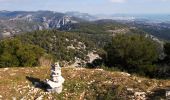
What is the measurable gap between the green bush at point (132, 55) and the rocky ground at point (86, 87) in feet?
103

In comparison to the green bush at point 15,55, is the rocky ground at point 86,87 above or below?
above

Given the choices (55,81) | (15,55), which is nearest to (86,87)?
(55,81)

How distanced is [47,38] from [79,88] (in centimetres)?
15230

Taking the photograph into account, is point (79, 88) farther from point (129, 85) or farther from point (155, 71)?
point (155, 71)

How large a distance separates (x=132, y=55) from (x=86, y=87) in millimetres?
34922

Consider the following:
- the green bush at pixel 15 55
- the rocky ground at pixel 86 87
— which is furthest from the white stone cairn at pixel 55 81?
the green bush at pixel 15 55

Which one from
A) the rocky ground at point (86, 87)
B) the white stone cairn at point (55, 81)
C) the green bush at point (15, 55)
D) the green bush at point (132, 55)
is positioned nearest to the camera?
the rocky ground at point (86, 87)

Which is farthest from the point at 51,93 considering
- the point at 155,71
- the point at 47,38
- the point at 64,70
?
the point at 47,38

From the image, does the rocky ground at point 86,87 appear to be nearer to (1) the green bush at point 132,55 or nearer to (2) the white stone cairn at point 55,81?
(2) the white stone cairn at point 55,81

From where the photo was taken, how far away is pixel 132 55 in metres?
57.6

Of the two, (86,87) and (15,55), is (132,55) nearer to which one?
(15,55)

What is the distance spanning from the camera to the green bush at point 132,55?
2239 inches

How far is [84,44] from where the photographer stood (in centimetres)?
19312

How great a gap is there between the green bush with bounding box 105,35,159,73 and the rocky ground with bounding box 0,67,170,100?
103ft
